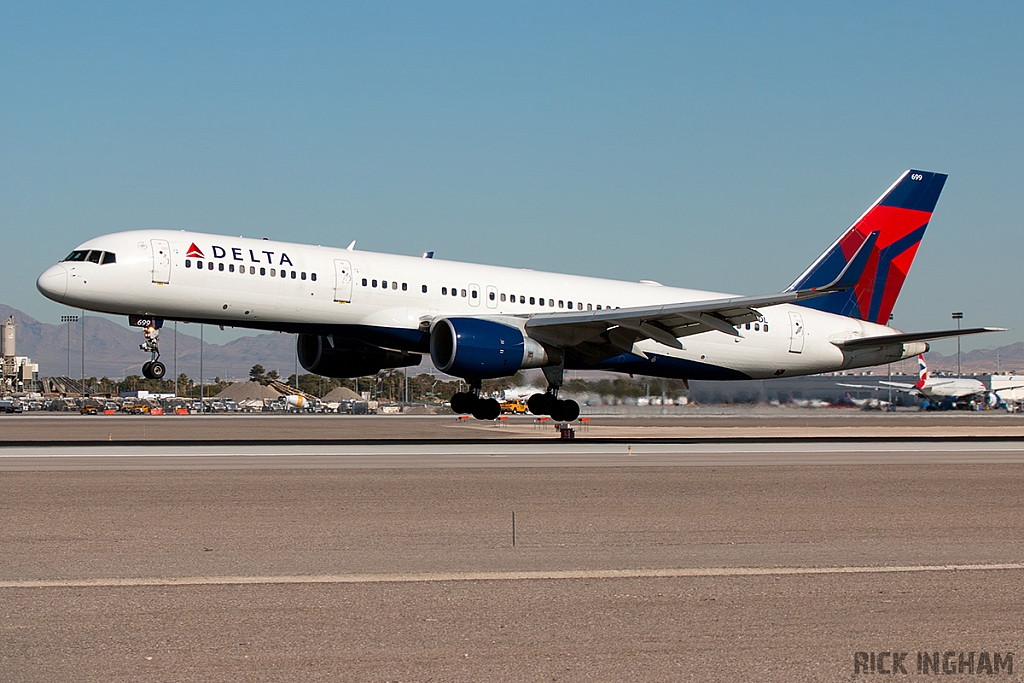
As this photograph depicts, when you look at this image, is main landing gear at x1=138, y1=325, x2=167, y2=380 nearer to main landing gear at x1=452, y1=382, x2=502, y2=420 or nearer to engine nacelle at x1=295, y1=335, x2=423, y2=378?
engine nacelle at x1=295, y1=335, x2=423, y2=378

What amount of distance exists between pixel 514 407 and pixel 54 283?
173 feet

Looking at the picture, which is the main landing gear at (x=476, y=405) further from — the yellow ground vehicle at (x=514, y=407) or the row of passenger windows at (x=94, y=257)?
the yellow ground vehicle at (x=514, y=407)

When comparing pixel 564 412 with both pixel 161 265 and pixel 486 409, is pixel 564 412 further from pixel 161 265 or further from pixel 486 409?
pixel 161 265

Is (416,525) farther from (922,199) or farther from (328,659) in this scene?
(922,199)

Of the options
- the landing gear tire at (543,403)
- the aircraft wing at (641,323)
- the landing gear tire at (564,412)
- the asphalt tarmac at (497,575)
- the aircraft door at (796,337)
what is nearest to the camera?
the asphalt tarmac at (497,575)

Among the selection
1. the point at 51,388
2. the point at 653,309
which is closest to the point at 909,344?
the point at 653,309

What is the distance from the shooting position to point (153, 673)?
679 centimetres

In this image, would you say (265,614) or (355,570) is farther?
(355,570)

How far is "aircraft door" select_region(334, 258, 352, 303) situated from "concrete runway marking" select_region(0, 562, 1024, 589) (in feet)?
81.6

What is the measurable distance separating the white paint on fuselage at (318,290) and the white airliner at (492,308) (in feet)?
0.15

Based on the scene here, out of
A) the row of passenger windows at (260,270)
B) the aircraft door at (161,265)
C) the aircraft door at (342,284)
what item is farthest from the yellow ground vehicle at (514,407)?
the aircraft door at (161,265)

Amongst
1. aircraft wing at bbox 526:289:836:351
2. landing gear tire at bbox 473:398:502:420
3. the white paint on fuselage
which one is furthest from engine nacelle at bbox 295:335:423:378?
aircraft wing at bbox 526:289:836:351

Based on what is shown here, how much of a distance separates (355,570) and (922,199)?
4056 cm

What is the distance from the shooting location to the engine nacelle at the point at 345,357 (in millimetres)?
39031
